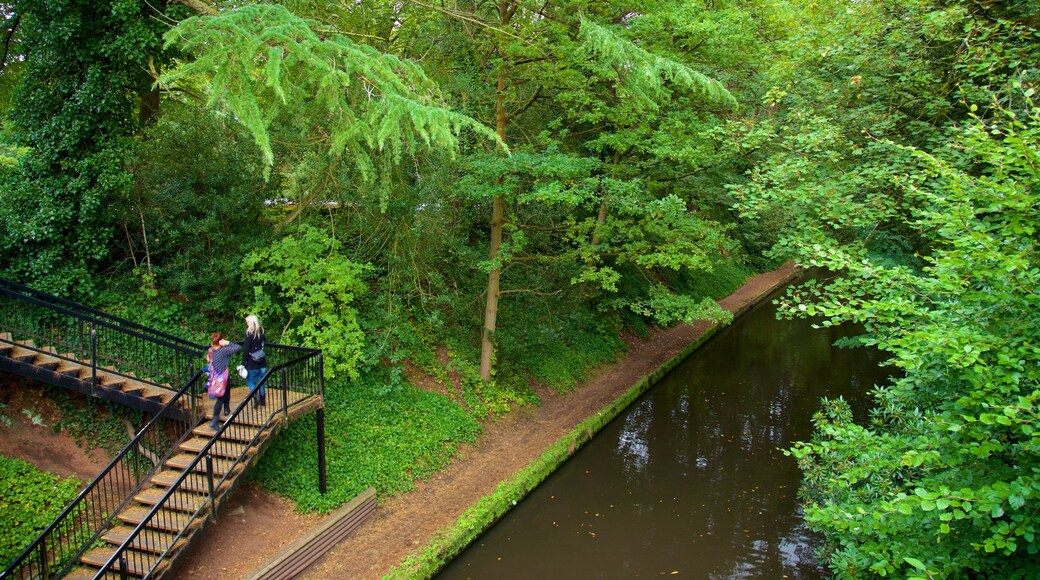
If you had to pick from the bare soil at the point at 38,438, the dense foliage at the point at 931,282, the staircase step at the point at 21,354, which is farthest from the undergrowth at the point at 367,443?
the dense foliage at the point at 931,282

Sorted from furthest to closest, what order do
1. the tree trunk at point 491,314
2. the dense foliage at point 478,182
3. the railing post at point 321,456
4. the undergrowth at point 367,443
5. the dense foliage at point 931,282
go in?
the tree trunk at point 491,314 → the undergrowth at point 367,443 → the railing post at point 321,456 → the dense foliage at point 478,182 → the dense foliage at point 931,282

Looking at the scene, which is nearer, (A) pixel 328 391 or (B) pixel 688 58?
(A) pixel 328 391

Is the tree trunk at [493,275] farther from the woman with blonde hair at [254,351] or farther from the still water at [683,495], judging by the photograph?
the woman with blonde hair at [254,351]

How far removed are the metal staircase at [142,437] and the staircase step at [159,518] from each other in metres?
0.01

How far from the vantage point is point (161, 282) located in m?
10.2

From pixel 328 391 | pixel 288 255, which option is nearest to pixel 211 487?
pixel 328 391

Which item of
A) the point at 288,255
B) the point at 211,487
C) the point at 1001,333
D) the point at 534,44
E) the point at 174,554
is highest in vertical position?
the point at 534,44

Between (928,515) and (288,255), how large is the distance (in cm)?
933

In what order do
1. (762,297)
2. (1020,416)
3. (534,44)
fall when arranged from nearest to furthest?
(1020,416) < (534,44) < (762,297)

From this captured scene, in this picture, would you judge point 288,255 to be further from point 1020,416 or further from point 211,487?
point 1020,416

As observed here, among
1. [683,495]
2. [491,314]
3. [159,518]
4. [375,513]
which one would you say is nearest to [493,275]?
[491,314]

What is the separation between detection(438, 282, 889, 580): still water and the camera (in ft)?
28.9

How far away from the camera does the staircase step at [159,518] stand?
6551 millimetres

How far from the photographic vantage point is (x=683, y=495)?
1098cm
